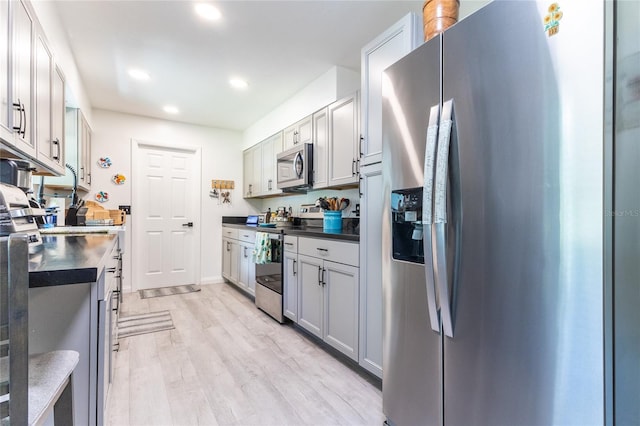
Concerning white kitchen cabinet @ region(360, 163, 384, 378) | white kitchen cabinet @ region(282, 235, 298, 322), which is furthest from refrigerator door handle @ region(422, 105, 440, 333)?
white kitchen cabinet @ region(282, 235, 298, 322)

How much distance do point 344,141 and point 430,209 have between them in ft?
5.60

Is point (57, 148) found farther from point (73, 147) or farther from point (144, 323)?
point (144, 323)

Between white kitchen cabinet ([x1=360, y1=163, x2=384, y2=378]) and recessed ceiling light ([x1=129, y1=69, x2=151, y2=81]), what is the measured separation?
2523mm

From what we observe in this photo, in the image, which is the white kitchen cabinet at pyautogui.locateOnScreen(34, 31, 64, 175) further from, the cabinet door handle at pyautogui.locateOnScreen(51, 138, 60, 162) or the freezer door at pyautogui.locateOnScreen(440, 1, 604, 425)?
the freezer door at pyautogui.locateOnScreen(440, 1, 604, 425)

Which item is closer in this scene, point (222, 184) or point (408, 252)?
point (408, 252)

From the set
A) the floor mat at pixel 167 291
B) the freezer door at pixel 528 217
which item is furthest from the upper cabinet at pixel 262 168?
the freezer door at pixel 528 217

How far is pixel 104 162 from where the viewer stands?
4094mm

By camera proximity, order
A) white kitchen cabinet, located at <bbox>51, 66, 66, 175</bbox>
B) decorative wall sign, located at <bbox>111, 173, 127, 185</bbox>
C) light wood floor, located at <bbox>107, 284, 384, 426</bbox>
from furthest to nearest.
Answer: decorative wall sign, located at <bbox>111, 173, 127, 185</bbox>
white kitchen cabinet, located at <bbox>51, 66, 66, 175</bbox>
light wood floor, located at <bbox>107, 284, 384, 426</bbox>

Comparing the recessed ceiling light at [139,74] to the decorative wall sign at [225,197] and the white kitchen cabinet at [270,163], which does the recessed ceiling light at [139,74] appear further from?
the decorative wall sign at [225,197]

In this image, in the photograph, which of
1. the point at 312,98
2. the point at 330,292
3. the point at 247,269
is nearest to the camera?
the point at 330,292

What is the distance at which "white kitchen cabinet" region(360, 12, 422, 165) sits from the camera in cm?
170

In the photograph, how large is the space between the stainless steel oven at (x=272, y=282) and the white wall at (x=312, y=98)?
144 centimetres

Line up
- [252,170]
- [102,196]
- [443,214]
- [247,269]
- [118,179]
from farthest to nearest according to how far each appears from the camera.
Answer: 1. [252,170]
2. [118,179]
3. [102,196]
4. [247,269]
5. [443,214]

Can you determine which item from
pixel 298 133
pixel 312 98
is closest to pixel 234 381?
pixel 298 133
